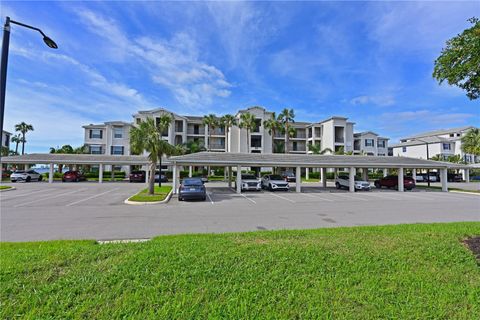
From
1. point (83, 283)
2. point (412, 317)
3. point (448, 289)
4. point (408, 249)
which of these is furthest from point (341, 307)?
point (83, 283)

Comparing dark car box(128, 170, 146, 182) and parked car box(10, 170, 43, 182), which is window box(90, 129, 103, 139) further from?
dark car box(128, 170, 146, 182)

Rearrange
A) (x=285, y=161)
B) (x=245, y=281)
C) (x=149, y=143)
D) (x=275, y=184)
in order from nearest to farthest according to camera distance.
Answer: (x=245, y=281) → (x=149, y=143) → (x=285, y=161) → (x=275, y=184)

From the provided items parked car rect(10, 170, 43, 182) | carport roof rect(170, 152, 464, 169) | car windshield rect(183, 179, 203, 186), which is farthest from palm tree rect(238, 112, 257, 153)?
parked car rect(10, 170, 43, 182)

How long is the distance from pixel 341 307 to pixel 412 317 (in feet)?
2.87

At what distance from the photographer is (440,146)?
2239 inches

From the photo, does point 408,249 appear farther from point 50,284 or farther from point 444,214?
point 444,214

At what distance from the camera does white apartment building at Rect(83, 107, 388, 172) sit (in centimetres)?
4606

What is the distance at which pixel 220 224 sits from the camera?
357 inches

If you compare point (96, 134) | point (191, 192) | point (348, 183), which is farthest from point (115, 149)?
point (348, 183)

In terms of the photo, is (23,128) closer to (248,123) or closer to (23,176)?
(23,176)

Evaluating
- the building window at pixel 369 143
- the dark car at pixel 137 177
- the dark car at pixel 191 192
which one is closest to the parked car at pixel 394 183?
the dark car at pixel 191 192

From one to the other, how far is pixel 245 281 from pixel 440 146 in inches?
2831

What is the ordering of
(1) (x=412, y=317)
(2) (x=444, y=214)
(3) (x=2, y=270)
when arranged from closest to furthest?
1. (1) (x=412, y=317)
2. (3) (x=2, y=270)
3. (2) (x=444, y=214)

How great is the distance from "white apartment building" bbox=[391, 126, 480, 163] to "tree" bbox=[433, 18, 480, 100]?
2341 inches
